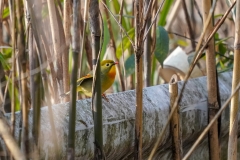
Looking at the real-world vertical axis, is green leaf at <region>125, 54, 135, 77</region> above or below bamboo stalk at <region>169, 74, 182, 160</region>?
above

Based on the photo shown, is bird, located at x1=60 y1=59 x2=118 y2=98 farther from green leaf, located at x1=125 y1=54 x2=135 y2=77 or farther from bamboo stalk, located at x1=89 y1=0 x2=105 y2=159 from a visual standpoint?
bamboo stalk, located at x1=89 y1=0 x2=105 y2=159

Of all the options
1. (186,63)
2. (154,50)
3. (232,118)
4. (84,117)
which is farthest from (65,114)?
(186,63)

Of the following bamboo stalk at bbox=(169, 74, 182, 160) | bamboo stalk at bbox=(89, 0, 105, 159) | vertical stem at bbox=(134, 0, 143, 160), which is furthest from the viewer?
bamboo stalk at bbox=(169, 74, 182, 160)

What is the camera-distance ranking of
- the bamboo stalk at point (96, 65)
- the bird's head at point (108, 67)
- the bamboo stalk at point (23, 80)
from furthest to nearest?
the bird's head at point (108, 67), the bamboo stalk at point (96, 65), the bamboo stalk at point (23, 80)

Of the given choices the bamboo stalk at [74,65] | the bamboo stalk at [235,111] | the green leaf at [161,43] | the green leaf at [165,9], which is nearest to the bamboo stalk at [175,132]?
the bamboo stalk at [235,111]

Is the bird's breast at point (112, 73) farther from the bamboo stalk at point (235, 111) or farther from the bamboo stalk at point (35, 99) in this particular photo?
the bamboo stalk at point (35, 99)

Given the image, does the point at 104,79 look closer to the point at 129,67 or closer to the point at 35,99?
the point at 129,67

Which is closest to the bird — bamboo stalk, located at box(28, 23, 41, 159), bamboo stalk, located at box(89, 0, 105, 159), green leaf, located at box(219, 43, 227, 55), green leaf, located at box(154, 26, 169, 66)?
green leaf, located at box(154, 26, 169, 66)

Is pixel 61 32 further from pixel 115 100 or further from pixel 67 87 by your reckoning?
pixel 115 100

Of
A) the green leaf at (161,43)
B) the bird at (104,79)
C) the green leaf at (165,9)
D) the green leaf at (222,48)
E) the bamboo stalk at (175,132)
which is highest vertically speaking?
the green leaf at (165,9)

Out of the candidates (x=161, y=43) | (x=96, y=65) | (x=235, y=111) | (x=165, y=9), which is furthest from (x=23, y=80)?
(x=165, y=9)

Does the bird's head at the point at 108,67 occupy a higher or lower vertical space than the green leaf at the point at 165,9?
lower

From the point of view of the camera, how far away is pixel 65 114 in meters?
1.11

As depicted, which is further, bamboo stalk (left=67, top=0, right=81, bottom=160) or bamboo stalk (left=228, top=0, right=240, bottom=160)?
bamboo stalk (left=228, top=0, right=240, bottom=160)
